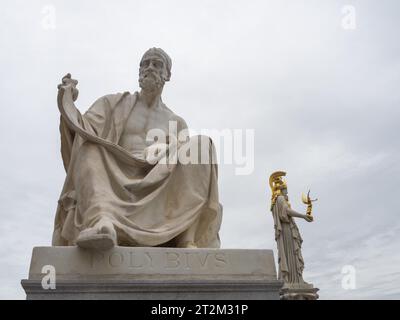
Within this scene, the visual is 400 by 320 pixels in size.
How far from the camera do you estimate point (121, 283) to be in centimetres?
358

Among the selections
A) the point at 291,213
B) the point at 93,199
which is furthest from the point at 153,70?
the point at 291,213

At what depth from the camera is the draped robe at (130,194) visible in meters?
4.09

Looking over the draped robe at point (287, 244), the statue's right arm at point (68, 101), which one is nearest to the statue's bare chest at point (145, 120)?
the statue's right arm at point (68, 101)

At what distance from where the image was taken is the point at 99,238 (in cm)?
356

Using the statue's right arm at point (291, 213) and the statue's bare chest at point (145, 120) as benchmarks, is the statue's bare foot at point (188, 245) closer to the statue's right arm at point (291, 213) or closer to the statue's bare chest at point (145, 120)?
the statue's bare chest at point (145, 120)

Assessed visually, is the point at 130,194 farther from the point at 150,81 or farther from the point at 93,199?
the point at 150,81

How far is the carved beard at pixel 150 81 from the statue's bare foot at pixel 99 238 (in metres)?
2.29

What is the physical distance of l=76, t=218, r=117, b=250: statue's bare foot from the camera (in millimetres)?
3568

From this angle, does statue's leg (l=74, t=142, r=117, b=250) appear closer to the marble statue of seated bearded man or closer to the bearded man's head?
the marble statue of seated bearded man

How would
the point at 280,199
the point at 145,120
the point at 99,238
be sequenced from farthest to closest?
the point at 280,199, the point at 145,120, the point at 99,238

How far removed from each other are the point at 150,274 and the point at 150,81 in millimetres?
2589

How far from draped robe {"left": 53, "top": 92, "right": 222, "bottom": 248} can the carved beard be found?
3.28 feet

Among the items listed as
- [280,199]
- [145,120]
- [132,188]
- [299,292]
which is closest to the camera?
[132,188]
